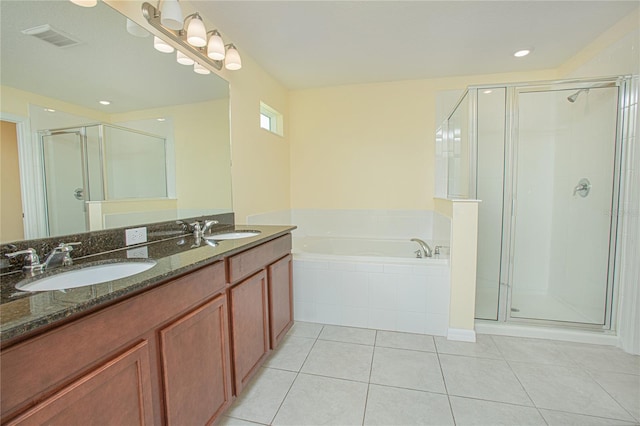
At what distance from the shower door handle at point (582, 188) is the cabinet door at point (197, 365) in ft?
9.98

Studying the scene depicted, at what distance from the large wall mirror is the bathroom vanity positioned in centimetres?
50

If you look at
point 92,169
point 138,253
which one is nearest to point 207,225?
point 138,253

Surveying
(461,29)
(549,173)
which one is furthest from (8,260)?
(549,173)

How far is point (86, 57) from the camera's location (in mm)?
1310

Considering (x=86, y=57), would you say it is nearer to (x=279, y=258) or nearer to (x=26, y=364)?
(x=26, y=364)

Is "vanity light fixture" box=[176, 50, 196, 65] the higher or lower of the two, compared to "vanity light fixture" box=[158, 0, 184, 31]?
lower

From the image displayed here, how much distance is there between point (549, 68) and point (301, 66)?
266 cm

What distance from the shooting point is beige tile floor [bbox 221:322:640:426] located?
1.44 metres

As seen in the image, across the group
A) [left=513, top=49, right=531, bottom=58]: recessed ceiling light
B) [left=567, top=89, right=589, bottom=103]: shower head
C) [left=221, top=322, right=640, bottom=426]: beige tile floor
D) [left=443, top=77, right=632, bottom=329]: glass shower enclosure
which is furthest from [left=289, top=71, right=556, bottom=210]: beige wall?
[left=221, top=322, right=640, bottom=426]: beige tile floor

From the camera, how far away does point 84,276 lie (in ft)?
3.60

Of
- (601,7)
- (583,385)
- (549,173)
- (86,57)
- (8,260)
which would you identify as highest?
(601,7)

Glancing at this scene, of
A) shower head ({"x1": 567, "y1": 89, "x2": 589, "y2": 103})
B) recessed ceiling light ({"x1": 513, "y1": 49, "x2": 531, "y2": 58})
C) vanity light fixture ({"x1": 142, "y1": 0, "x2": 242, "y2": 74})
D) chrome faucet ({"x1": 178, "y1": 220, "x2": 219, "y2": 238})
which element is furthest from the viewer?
recessed ceiling light ({"x1": 513, "y1": 49, "x2": 531, "y2": 58})

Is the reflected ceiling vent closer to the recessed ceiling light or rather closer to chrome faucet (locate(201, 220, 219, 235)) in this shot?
chrome faucet (locate(201, 220, 219, 235))

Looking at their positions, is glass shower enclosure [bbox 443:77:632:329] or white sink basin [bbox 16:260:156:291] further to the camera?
glass shower enclosure [bbox 443:77:632:329]
